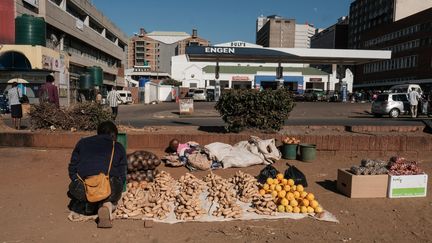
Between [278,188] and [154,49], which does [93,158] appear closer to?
[278,188]

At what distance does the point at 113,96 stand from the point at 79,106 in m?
3.59

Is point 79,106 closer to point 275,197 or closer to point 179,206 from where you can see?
point 179,206

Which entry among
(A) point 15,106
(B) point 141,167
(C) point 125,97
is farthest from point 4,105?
(C) point 125,97

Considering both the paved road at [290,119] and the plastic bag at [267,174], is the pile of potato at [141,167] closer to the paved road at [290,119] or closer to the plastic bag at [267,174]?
the plastic bag at [267,174]

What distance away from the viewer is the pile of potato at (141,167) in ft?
21.7

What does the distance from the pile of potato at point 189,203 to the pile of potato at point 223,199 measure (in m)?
0.21

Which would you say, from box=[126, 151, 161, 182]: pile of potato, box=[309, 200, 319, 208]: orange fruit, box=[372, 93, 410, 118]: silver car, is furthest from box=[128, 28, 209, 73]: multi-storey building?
box=[309, 200, 319, 208]: orange fruit

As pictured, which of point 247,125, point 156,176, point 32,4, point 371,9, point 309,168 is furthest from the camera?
point 371,9

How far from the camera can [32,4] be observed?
31.3m

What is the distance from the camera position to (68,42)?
43188mm

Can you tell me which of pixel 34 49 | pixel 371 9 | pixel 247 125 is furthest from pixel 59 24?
pixel 371 9

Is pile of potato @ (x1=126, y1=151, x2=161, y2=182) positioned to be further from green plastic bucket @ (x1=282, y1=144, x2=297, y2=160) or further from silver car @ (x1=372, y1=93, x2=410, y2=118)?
silver car @ (x1=372, y1=93, x2=410, y2=118)

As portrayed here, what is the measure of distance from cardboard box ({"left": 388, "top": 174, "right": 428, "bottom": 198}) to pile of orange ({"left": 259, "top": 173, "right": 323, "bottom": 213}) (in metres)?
1.40

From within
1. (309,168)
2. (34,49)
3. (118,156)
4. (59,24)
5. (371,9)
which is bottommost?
(309,168)
